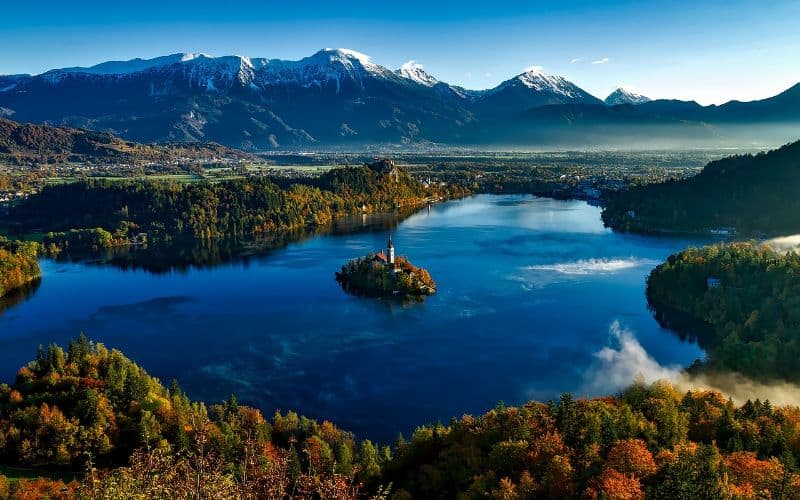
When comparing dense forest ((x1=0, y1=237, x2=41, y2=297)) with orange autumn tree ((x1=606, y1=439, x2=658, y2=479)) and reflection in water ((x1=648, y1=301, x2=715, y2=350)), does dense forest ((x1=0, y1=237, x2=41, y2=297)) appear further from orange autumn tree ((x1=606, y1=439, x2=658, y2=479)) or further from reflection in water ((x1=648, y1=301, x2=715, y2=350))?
reflection in water ((x1=648, y1=301, x2=715, y2=350))

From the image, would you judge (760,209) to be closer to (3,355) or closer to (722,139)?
(3,355)

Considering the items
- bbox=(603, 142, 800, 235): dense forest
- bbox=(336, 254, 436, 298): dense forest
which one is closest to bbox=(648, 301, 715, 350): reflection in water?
bbox=(336, 254, 436, 298): dense forest

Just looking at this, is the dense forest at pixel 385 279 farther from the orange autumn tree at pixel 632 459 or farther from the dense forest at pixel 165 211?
the dense forest at pixel 165 211

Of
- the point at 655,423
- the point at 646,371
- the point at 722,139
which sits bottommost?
the point at 646,371

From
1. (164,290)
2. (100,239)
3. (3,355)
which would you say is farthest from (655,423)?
(100,239)

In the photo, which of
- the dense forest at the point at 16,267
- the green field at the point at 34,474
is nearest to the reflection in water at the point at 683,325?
the green field at the point at 34,474

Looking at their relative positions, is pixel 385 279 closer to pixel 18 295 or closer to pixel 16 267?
pixel 18 295
